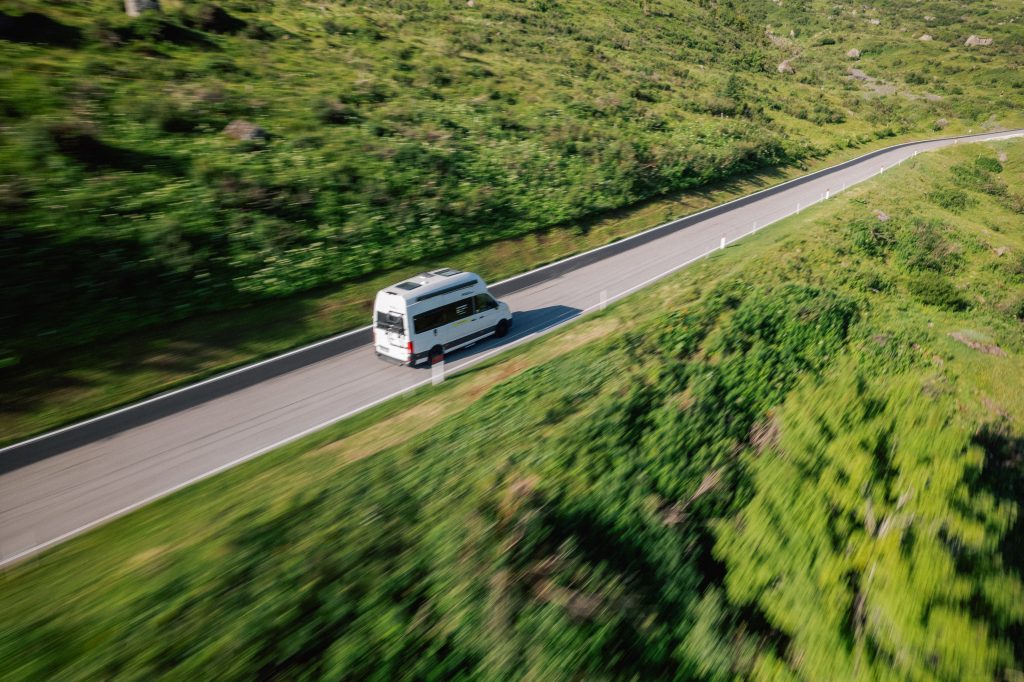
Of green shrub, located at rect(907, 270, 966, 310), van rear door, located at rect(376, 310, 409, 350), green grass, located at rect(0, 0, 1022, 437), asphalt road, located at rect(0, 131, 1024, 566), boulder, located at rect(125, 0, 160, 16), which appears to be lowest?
green shrub, located at rect(907, 270, 966, 310)

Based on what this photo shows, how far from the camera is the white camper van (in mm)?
14297

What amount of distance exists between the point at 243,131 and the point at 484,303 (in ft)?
48.5

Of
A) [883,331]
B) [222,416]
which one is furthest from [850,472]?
[222,416]

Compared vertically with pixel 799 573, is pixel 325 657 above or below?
above

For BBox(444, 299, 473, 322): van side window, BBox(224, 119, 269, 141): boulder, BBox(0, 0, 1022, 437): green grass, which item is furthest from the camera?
BBox(224, 119, 269, 141): boulder

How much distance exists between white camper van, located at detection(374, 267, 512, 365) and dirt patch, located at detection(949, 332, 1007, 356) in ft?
51.6

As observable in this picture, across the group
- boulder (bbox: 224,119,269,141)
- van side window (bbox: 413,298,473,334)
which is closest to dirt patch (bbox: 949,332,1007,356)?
van side window (bbox: 413,298,473,334)

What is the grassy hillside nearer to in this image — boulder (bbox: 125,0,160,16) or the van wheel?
the van wheel

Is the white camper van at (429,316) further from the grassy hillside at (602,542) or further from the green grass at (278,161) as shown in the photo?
the green grass at (278,161)

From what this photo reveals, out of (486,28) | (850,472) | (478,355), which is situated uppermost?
(486,28)

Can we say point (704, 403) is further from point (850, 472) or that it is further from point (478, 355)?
point (478, 355)

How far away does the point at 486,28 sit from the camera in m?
52.1

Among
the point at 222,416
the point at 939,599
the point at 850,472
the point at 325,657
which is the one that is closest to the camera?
the point at 325,657

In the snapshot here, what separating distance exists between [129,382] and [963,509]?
57.2 ft
